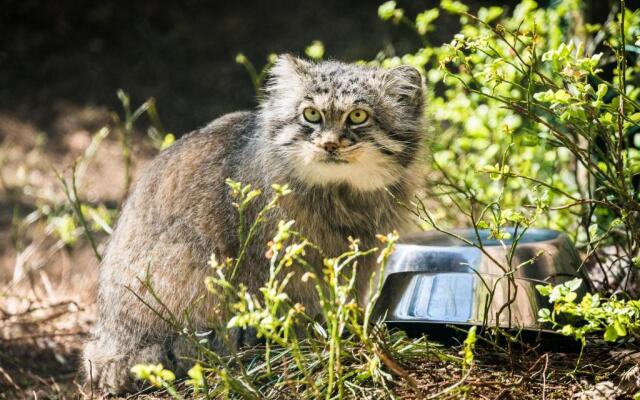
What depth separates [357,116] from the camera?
344 centimetres

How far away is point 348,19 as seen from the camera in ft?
28.8

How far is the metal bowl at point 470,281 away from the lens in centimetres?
301

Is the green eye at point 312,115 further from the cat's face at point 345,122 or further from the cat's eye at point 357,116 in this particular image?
the cat's eye at point 357,116

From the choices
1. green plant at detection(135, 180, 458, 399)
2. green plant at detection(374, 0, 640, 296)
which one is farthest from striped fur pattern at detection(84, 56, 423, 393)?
green plant at detection(135, 180, 458, 399)

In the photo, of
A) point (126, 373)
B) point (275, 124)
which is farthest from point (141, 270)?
point (275, 124)

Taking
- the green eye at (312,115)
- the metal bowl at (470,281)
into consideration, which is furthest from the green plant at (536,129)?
the green eye at (312,115)

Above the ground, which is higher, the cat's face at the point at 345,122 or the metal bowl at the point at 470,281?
the cat's face at the point at 345,122

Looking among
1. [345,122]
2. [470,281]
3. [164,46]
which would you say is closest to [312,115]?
[345,122]

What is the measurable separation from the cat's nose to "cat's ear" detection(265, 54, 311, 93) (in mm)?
417

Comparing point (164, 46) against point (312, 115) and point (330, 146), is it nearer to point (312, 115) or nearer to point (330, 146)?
point (312, 115)

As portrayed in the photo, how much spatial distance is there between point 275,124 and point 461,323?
123 cm

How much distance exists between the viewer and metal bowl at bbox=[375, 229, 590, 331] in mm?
3012

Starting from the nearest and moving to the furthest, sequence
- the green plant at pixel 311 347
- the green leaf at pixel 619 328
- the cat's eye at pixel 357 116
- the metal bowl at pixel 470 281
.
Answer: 1. the green plant at pixel 311 347
2. the green leaf at pixel 619 328
3. the metal bowl at pixel 470 281
4. the cat's eye at pixel 357 116

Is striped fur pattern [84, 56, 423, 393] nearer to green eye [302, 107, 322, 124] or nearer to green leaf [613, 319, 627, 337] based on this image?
green eye [302, 107, 322, 124]
